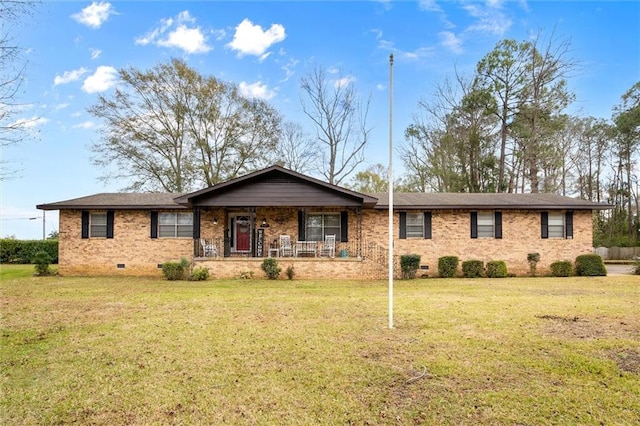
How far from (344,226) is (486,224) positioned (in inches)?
241

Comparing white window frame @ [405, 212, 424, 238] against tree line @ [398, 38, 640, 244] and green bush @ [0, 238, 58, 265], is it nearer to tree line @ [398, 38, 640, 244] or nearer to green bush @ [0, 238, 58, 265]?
tree line @ [398, 38, 640, 244]

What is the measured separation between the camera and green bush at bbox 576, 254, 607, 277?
53.2 feet

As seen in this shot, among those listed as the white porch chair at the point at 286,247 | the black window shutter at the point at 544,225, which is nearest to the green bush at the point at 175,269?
the white porch chair at the point at 286,247

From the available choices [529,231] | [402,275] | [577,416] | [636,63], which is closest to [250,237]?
[402,275]

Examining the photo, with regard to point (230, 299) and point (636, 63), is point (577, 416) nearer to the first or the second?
point (230, 299)

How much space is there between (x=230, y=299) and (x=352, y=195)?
712cm

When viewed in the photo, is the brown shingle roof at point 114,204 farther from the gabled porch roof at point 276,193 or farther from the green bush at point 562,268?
the green bush at point 562,268

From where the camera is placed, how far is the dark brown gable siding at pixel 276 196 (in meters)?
15.5

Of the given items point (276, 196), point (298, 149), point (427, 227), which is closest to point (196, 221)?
point (276, 196)

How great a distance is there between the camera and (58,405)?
3854 mm

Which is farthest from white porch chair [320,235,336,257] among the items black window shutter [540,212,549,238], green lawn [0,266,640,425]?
black window shutter [540,212,549,238]

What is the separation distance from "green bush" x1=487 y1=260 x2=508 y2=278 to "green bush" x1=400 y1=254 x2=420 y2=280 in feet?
10.3

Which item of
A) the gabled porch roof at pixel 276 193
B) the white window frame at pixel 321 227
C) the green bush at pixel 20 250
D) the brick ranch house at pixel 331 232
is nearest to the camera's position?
the gabled porch roof at pixel 276 193

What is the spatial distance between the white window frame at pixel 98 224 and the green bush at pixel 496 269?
1627 cm
